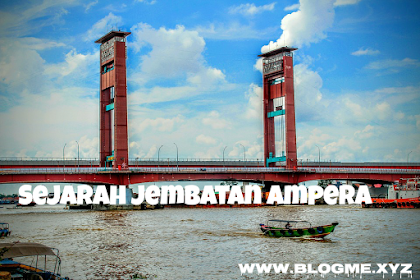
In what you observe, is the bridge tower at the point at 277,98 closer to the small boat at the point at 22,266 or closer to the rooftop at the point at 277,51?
the rooftop at the point at 277,51

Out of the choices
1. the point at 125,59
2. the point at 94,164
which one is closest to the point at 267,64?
the point at 125,59

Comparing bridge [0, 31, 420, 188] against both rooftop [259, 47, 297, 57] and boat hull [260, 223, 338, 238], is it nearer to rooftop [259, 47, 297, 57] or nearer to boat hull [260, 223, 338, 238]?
rooftop [259, 47, 297, 57]

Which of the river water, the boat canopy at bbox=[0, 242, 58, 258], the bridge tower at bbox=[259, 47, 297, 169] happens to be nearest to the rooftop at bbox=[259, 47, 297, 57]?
the bridge tower at bbox=[259, 47, 297, 169]

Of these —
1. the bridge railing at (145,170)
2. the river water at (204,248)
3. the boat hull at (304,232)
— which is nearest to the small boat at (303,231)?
the boat hull at (304,232)

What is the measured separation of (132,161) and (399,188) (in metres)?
59.7

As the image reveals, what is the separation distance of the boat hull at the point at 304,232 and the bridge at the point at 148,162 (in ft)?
175

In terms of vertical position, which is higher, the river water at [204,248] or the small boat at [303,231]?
the small boat at [303,231]

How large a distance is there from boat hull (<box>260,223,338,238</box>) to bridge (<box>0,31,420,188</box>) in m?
53.4

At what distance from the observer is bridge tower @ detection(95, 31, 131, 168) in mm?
97062

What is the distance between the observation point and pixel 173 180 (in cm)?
10206

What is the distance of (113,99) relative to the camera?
106 metres

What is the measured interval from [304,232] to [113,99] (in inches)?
2693

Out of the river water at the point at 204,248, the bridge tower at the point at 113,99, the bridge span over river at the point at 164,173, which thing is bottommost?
the river water at the point at 204,248

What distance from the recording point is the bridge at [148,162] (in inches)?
3738
